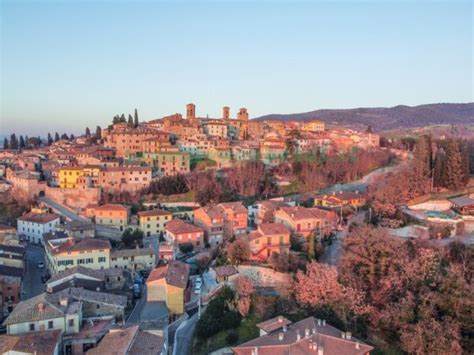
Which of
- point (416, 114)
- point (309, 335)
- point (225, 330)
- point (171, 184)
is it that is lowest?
point (225, 330)

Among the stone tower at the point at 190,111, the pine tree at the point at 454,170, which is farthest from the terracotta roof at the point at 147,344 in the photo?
the stone tower at the point at 190,111

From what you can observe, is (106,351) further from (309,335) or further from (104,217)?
(104,217)

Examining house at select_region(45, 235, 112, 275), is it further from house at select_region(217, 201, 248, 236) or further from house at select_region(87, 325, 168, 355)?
house at select_region(87, 325, 168, 355)

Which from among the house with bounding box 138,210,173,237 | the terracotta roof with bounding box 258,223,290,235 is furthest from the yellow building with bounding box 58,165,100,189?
the terracotta roof with bounding box 258,223,290,235

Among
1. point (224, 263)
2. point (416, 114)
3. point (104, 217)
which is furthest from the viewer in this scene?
point (416, 114)

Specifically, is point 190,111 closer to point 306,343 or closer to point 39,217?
point 39,217

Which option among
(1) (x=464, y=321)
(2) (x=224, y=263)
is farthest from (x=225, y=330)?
(1) (x=464, y=321)

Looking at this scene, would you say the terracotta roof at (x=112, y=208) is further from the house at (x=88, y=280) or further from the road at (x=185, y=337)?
the road at (x=185, y=337)
